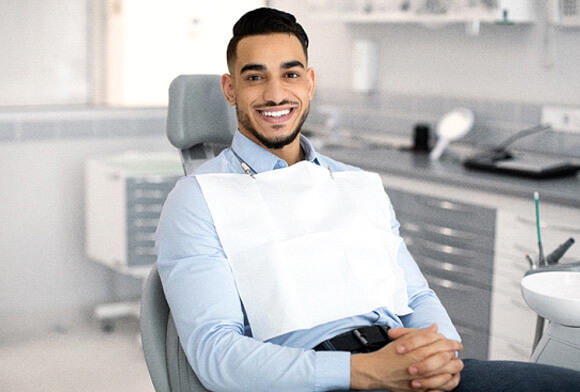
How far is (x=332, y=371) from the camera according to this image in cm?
159

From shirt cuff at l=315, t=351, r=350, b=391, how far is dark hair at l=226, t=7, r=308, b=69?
2.40ft

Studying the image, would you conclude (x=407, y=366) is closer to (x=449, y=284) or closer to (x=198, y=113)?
(x=198, y=113)

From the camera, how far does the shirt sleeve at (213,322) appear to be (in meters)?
1.59

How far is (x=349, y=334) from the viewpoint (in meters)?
1.78

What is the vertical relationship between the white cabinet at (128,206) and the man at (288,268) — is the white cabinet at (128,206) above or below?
below

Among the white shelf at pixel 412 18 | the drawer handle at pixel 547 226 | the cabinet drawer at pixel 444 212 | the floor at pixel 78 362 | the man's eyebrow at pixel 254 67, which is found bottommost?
the floor at pixel 78 362

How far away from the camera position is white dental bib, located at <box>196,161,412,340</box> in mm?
1735

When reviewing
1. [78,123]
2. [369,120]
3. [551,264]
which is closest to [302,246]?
[551,264]

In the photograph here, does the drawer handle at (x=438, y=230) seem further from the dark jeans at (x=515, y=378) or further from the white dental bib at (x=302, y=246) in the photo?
the dark jeans at (x=515, y=378)

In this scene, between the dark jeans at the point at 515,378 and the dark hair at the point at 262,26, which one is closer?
the dark jeans at the point at 515,378

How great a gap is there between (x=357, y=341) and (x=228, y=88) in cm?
66

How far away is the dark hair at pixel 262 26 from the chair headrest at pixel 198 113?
0.14 metres

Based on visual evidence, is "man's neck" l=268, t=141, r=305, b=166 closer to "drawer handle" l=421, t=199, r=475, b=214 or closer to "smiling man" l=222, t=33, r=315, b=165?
"smiling man" l=222, t=33, r=315, b=165

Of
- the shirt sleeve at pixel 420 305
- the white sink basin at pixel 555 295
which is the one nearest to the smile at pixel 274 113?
the shirt sleeve at pixel 420 305
